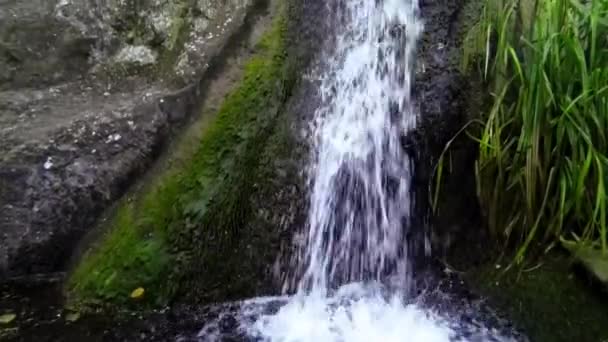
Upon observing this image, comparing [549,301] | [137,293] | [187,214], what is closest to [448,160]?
[549,301]

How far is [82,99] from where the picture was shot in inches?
118

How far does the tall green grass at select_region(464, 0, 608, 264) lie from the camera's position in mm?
2447

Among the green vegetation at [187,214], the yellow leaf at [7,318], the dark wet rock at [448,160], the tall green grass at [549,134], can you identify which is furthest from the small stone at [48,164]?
the tall green grass at [549,134]

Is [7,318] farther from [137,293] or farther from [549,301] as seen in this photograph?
[549,301]

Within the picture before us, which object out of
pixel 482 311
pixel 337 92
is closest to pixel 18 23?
pixel 337 92

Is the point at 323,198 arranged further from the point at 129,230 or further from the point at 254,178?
the point at 129,230

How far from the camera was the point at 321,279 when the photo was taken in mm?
2789

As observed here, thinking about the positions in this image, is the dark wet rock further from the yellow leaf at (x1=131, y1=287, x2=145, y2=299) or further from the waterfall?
the yellow leaf at (x1=131, y1=287, x2=145, y2=299)

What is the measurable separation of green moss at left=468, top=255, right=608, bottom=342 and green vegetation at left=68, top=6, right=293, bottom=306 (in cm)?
120

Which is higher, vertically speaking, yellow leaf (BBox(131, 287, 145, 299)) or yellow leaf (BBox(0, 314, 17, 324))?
yellow leaf (BBox(131, 287, 145, 299))

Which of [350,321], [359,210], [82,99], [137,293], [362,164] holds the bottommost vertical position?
[350,321]

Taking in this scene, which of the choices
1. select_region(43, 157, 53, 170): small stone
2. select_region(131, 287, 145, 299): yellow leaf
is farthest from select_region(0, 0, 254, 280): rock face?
select_region(131, 287, 145, 299): yellow leaf

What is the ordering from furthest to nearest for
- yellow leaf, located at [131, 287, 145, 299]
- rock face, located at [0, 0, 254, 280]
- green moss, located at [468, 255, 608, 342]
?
rock face, located at [0, 0, 254, 280]
yellow leaf, located at [131, 287, 145, 299]
green moss, located at [468, 255, 608, 342]

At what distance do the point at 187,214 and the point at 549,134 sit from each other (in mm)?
1655
